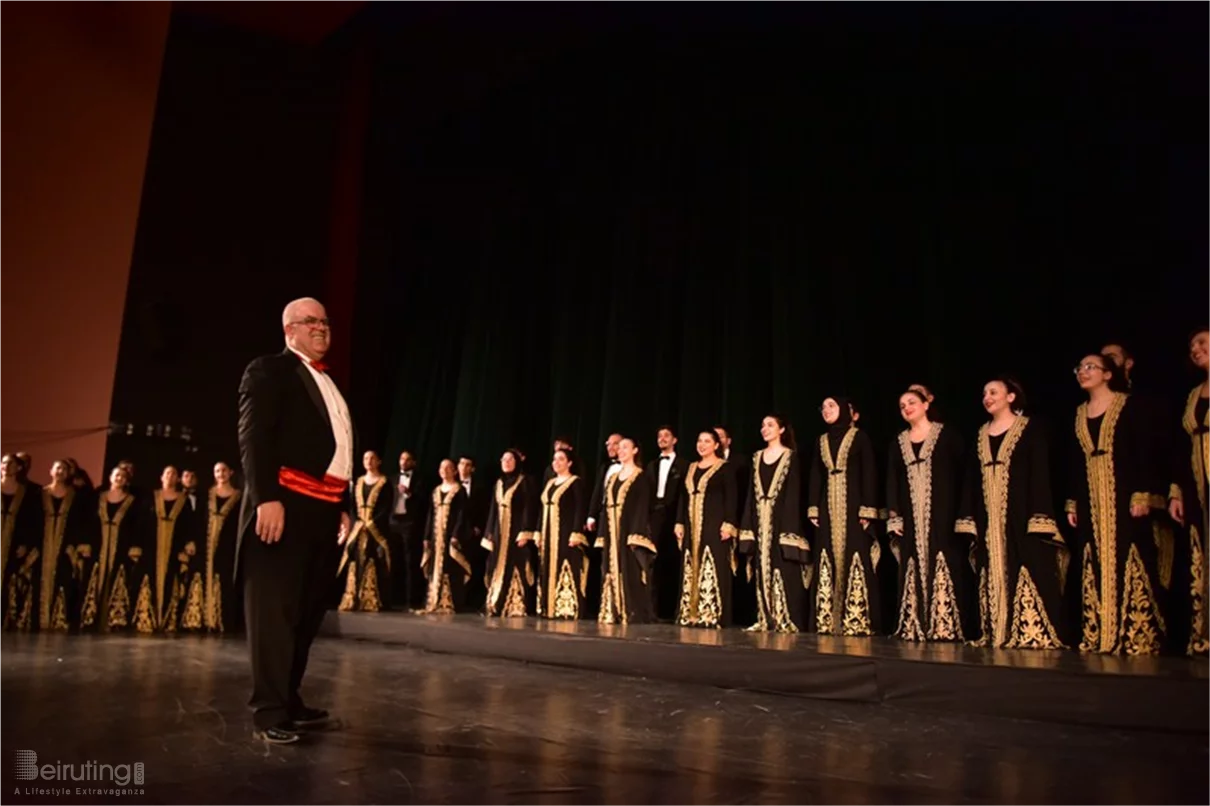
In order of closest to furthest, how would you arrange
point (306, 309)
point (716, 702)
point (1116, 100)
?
point (306, 309) → point (716, 702) → point (1116, 100)

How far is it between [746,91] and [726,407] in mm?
2457

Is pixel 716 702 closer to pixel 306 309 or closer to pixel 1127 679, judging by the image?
pixel 1127 679

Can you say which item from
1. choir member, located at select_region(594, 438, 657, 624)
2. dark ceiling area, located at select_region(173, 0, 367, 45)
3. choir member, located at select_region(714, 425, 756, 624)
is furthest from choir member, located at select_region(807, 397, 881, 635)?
dark ceiling area, located at select_region(173, 0, 367, 45)

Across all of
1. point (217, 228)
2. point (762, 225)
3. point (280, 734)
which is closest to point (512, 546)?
point (762, 225)

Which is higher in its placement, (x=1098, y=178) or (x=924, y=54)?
(x=924, y=54)

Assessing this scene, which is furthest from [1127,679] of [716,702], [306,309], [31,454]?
[31,454]

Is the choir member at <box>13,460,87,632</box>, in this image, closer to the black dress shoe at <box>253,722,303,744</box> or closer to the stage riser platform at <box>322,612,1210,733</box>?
the stage riser platform at <box>322,612,1210,733</box>

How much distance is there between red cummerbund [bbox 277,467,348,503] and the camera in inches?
90.4

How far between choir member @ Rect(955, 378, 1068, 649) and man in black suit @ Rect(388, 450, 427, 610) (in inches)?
168

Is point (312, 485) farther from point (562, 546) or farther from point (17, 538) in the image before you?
point (17, 538)

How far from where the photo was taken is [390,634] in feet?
17.7

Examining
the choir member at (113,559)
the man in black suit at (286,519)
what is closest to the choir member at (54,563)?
the choir member at (113,559)

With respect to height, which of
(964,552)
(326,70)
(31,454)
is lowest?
(964,552)

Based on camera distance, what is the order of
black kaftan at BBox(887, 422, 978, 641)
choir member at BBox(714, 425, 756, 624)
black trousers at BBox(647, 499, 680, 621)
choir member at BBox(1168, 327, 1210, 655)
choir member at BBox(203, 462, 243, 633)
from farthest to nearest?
choir member at BBox(203, 462, 243, 633)
black trousers at BBox(647, 499, 680, 621)
choir member at BBox(714, 425, 756, 624)
black kaftan at BBox(887, 422, 978, 641)
choir member at BBox(1168, 327, 1210, 655)
